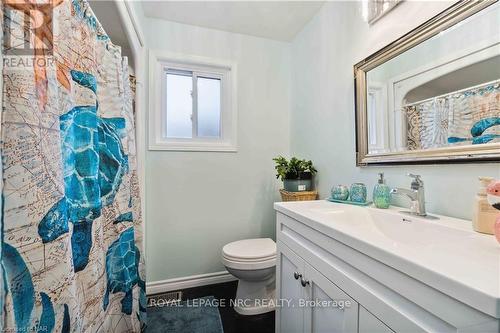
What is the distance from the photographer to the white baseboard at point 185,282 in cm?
177

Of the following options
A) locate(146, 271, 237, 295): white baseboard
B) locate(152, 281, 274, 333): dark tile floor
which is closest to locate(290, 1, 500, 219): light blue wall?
locate(152, 281, 274, 333): dark tile floor

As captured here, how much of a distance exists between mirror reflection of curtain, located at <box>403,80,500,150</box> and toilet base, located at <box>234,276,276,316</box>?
1291mm

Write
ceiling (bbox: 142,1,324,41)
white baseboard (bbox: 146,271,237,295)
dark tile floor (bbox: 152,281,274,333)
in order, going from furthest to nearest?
white baseboard (bbox: 146,271,237,295)
ceiling (bbox: 142,1,324,41)
dark tile floor (bbox: 152,281,274,333)

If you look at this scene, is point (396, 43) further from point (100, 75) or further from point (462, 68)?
point (100, 75)

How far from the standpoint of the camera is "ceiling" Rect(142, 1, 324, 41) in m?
1.63

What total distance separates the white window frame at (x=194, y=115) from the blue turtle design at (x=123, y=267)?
892 millimetres

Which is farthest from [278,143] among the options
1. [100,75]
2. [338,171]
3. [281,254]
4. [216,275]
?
[100,75]

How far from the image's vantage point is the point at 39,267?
53cm

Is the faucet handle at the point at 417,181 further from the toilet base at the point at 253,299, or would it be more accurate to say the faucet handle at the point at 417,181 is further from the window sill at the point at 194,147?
the window sill at the point at 194,147

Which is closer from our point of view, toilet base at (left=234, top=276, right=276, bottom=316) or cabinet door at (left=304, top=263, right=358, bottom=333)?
cabinet door at (left=304, top=263, right=358, bottom=333)

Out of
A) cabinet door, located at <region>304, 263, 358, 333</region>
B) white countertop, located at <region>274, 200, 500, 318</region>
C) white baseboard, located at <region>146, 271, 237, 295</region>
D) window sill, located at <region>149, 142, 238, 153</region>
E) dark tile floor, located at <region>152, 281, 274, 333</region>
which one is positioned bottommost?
dark tile floor, located at <region>152, 281, 274, 333</region>

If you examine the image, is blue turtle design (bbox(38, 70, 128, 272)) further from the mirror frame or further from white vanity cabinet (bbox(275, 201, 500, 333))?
the mirror frame

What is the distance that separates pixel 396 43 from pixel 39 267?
5.31ft

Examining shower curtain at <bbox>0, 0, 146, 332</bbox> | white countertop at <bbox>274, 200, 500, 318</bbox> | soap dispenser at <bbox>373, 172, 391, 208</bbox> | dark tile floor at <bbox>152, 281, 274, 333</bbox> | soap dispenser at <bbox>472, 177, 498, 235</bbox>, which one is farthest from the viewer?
dark tile floor at <bbox>152, 281, 274, 333</bbox>
